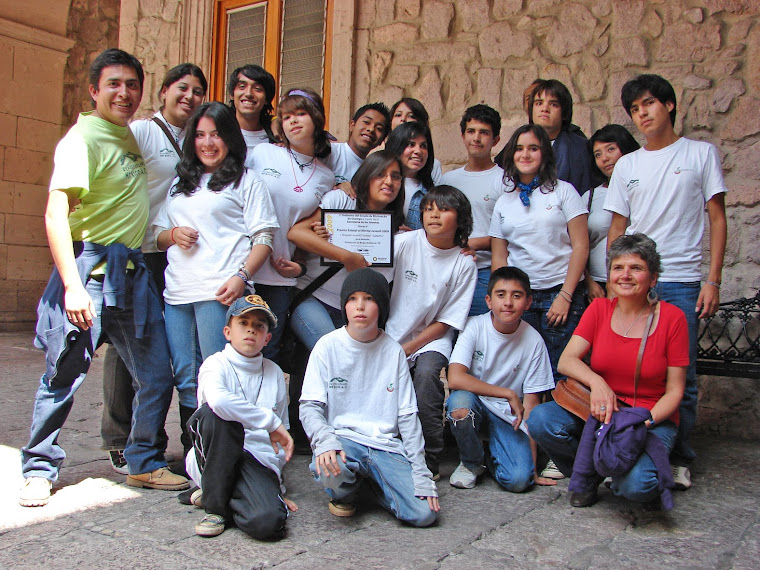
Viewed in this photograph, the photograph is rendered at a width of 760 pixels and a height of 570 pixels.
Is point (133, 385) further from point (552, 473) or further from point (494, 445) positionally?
point (552, 473)

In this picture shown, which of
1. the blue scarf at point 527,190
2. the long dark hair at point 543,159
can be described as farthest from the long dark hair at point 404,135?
the blue scarf at point 527,190

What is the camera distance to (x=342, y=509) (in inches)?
101

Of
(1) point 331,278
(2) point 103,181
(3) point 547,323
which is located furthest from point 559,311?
(2) point 103,181

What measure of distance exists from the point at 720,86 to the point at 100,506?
408 cm

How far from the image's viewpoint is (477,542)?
92.9 inches

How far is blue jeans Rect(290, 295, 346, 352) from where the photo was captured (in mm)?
3252

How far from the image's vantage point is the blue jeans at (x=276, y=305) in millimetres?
3201

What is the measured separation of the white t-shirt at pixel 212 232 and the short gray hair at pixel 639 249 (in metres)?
1.42

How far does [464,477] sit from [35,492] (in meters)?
1.71

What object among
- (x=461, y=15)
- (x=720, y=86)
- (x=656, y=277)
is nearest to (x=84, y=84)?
(x=461, y=15)

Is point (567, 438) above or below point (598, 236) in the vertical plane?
below

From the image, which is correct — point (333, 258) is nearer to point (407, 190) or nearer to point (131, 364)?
point (407, 190)

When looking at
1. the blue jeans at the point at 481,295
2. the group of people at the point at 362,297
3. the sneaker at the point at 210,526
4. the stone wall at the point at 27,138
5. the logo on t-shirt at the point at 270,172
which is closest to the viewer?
the sneaker at the point at 210,526

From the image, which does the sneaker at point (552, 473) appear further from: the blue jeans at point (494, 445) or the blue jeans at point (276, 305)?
the blue jeans at point (276, 305)
